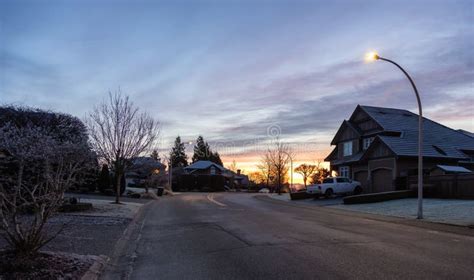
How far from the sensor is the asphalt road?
830 cm

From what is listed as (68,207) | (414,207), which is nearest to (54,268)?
(68,207)

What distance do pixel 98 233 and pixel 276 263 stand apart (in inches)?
270

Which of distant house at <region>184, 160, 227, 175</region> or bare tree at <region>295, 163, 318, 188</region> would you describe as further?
distant house at <region>184, 160, 227, 175</region>

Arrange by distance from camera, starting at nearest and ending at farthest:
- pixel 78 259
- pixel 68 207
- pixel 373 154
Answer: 1. pixel 78 259
2. pixel 68 207
3. pixel 373 154

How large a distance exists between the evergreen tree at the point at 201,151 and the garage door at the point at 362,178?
95524 mm

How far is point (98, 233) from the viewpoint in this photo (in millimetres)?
13812

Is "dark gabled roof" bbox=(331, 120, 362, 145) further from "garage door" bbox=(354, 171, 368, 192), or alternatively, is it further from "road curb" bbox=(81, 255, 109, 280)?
"road curb" bbox=(81, 255, 109, 280)

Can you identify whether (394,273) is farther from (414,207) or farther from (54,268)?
(414,207)

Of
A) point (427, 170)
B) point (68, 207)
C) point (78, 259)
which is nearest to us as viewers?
point (78, 259)

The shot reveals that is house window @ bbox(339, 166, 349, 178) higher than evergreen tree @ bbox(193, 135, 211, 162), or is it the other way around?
evergreen tree @ bbox(193, 135, 211, 162)

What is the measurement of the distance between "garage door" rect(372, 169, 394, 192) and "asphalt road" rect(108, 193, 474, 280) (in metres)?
22.1

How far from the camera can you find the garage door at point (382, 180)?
3766cm

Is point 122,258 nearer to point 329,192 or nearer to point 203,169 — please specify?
point 329,192

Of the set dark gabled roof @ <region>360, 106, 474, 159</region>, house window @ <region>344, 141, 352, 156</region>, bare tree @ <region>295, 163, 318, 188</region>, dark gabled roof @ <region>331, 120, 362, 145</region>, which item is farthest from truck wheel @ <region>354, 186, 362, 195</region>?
bare tree @ <region>295, 163, 318, 188</region>
